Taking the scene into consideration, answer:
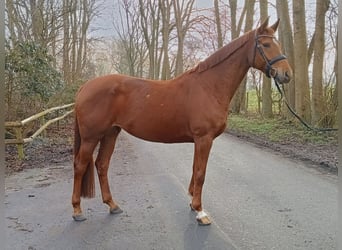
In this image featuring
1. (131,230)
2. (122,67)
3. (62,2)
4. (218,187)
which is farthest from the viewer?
(122,67)

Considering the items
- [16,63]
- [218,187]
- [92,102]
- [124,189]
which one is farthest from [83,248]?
[16,63]

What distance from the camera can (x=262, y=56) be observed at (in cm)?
337

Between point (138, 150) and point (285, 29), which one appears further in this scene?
point (285, 29)

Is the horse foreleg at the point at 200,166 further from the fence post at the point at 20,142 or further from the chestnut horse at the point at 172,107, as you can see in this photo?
the fence post at the point at 20,142

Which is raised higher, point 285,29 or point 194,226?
point 285,29

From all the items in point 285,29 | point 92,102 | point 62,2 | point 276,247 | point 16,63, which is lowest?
point 276,247

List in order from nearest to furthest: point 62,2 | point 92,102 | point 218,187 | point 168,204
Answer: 1. point 92,102
2. point 168,204
3. point 218,187
4. point 62,2

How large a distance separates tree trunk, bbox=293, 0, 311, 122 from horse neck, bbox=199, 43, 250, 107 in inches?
279

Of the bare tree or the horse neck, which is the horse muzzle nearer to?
the horse neck

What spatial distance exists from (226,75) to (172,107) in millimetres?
652

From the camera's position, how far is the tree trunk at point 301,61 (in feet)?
31.8

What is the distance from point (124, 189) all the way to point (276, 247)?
2.36 meters

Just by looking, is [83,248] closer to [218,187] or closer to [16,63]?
[218,187]

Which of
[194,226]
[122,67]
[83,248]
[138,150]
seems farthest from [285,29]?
[122,67]
